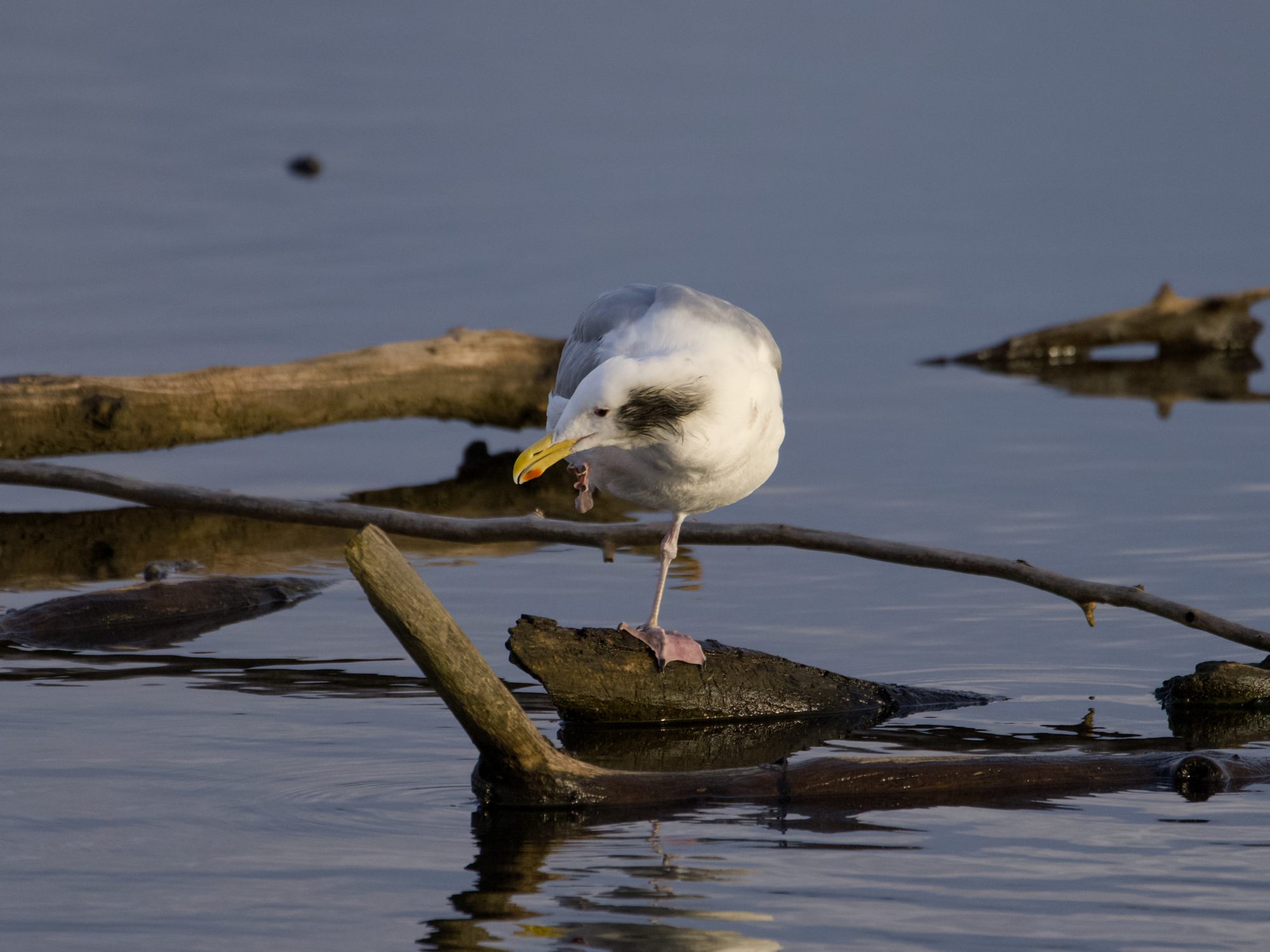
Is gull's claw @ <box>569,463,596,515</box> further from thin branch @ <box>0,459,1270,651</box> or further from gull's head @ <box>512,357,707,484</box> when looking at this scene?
gull's head @ <box>512,357,707,484</box>

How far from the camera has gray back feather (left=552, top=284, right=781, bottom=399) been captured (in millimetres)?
8758

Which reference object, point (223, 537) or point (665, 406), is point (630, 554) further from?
point (665, 406)

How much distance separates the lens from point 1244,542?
43.8 feet

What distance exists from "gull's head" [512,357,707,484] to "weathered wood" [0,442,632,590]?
15.1 feet

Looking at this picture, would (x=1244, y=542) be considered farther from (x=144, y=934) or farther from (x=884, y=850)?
(x=144, y=934)

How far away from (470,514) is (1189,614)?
254 inches

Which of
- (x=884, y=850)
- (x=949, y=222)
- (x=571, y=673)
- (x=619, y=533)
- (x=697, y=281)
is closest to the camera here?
(x=884, y=850)

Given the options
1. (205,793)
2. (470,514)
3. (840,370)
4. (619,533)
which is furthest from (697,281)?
(205,793)

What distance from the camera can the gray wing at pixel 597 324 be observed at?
886cm

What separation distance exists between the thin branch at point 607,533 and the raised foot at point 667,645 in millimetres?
1022

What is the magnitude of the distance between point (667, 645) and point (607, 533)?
1.19 m

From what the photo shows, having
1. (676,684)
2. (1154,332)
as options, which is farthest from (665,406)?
(1154,332)

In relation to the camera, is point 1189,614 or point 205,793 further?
point 1189,614

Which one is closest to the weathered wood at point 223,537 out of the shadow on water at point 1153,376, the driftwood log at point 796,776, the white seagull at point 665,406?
the white seagull at point 665,406
